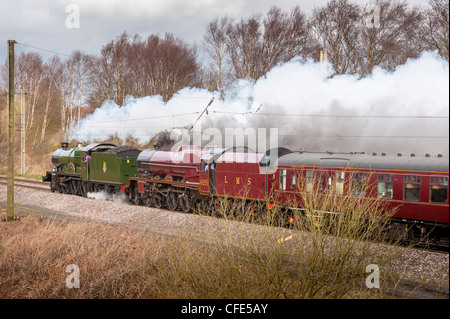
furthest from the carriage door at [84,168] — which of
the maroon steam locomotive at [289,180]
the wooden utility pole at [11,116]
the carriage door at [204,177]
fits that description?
the carriage door at [204,177]

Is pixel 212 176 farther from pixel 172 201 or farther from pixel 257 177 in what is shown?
pixel 172 201

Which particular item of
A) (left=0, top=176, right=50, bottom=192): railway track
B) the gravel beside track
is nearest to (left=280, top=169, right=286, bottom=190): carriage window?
the gravel beside track

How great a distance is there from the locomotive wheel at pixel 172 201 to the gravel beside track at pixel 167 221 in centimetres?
98

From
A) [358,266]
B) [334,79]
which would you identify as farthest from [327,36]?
[358,266]

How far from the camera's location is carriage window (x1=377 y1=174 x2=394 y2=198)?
480 inches

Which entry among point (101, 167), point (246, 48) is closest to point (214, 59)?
point (246, 48)

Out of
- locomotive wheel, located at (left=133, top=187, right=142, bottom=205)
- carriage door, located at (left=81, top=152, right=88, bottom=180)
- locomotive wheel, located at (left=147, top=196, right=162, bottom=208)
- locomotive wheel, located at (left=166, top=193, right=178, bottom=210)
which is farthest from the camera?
carriage door, located at (left=81, top=152, right=88, bottom=180)

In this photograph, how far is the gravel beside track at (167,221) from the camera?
391 inches

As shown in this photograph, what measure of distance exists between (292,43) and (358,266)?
8266 millimetres

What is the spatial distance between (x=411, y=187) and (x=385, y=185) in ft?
2.93

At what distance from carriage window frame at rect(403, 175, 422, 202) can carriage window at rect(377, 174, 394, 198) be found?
15.8 inches

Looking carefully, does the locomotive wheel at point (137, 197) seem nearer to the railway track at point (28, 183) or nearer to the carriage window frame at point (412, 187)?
the railway track at point (28, 183)

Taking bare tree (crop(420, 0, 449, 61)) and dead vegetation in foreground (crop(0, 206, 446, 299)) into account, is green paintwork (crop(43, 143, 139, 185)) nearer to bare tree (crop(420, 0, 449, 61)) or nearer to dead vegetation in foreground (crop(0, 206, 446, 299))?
dead vegetation in foreground (crop(0, 206, 446, 299))
